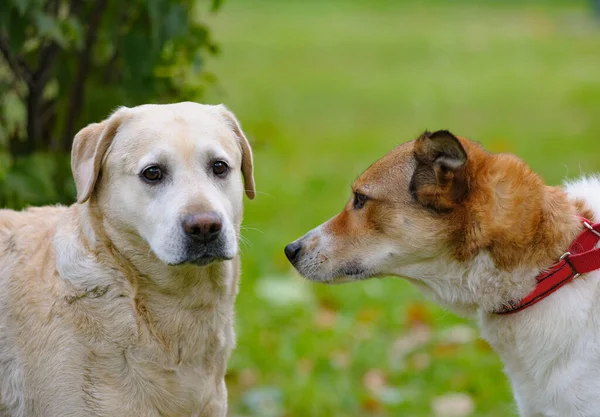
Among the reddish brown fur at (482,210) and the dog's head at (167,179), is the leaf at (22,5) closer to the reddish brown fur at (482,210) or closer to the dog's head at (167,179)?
the dog's head at (167,179)

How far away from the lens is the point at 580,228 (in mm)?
3918

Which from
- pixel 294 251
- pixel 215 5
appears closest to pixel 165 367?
pixel 294 251

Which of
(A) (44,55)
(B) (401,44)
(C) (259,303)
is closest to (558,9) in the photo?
(B) (401,44)

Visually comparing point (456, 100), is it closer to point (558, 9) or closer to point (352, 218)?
point (352, 218)

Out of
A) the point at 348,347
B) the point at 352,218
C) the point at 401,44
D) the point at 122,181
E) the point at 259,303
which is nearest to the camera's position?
the point at 122,181

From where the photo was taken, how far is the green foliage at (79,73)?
15.2 feet

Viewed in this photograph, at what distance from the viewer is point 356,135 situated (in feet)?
39.3

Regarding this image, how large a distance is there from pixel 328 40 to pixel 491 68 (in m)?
4.45

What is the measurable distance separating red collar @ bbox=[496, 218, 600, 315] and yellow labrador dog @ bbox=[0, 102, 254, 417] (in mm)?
1264

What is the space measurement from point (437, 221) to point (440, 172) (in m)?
0.22

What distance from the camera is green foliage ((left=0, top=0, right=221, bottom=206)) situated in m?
4.64

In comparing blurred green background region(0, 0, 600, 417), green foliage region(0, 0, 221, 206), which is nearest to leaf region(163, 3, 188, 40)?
green foliage region(0, 0, 221, 206)

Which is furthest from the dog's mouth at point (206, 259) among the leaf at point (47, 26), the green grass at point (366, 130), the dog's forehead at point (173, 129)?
the green grass at point (366, 130)

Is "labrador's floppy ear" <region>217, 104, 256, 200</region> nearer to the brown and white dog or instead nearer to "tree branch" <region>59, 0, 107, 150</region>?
the brown and white dog
